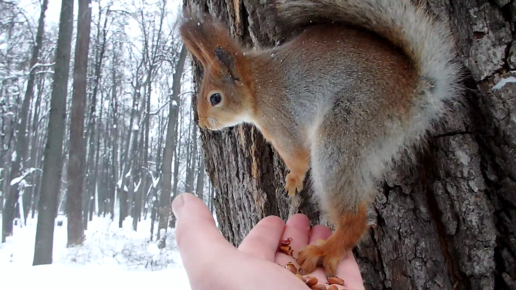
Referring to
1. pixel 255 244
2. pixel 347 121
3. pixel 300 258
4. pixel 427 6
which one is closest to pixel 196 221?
pixel 255 244

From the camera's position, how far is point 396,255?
1000 mm

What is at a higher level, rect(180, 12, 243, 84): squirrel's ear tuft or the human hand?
rect(180, 12, 243, 84): squirrel's ear tuft

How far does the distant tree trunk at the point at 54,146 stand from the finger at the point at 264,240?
5687 millimetres

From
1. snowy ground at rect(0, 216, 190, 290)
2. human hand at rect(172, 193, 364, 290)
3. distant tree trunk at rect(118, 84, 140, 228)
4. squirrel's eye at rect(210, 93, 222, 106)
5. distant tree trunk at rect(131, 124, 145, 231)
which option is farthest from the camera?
distant tree trunk at rect(131, 124, 145, 231)

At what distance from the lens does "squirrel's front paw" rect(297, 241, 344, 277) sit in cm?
96

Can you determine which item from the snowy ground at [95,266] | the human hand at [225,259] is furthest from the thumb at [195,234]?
the snowy ground at [95,266]

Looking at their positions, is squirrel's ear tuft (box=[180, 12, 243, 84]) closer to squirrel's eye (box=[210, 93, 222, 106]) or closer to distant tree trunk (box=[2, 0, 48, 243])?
squirrel's eye (box=[210, 93, 222, 106])

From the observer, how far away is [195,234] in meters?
0.77

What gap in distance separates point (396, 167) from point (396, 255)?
212mm

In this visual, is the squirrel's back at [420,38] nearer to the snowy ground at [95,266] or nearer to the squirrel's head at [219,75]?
the squirrel's head at [219,75]

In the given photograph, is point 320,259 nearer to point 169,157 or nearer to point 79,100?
point 79,100


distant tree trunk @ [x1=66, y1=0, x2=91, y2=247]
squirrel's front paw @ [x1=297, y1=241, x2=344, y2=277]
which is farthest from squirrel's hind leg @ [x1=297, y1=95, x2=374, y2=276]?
distant tree trunk @ [x1=66, y1=0, x2=91, y2=247]

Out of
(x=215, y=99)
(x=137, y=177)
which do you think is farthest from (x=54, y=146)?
(x=137, y=177)

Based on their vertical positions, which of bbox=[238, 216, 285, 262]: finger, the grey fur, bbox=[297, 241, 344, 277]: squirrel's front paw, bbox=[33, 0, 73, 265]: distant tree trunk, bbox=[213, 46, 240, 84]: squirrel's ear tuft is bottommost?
bbox=[297, 241, 344, 277]: squirrel's front paw
